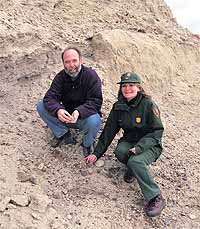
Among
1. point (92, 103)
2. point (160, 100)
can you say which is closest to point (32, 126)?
point (92, 103)

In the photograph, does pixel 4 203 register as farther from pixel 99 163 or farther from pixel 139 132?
pixel 139 132

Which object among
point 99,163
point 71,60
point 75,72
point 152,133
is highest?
point 71,60

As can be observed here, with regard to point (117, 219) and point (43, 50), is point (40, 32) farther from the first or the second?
point (117, 219)

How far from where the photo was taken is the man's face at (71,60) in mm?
4965

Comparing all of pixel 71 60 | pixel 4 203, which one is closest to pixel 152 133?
pixel 71 60

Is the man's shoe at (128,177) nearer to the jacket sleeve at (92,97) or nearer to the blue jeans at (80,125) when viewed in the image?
the blue jeans at (80,125)

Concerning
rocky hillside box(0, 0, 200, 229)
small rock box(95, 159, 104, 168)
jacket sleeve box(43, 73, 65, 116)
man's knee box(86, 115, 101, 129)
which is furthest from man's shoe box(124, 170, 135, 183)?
jacket sleeve box(43, 73, 65, 116)

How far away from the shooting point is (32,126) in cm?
582

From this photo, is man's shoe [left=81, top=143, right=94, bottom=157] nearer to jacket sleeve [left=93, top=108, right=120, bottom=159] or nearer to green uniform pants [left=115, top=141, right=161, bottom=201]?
jacket sleeve [left=93, top=108, right=120, bottom=159]

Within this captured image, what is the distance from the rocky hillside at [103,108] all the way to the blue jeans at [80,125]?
0.90 feet

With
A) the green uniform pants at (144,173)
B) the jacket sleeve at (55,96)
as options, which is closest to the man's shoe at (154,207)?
the green uniform pants at (144,173)

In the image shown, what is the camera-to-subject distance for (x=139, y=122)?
486 centimetres

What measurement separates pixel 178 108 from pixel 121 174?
218cm

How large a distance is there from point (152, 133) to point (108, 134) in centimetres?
52
